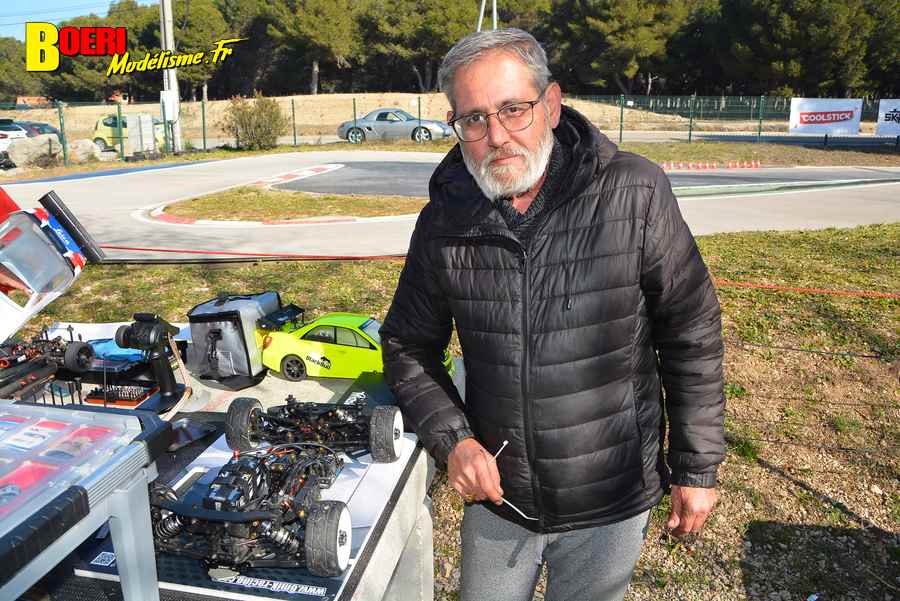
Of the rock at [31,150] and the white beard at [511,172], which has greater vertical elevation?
the white beard at [511,172]

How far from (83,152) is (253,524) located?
1042 inches

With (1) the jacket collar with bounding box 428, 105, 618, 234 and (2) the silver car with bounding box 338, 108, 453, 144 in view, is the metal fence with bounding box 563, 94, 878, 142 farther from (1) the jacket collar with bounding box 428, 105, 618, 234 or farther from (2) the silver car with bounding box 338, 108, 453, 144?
(1) the jacket collar with bounding box 428, 105, 618, 234

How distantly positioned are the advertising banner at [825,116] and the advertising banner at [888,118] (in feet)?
2.31

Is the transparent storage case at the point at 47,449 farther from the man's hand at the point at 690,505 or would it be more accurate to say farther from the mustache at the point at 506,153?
the man's hand at the point at 690,505

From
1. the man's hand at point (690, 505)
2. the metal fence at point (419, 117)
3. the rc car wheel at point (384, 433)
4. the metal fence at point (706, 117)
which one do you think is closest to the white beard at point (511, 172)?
the man's hand at point (690, 505)

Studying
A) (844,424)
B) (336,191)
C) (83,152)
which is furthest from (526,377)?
(83,152)

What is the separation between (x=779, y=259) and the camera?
8852mm

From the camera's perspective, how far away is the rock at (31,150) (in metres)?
23.3

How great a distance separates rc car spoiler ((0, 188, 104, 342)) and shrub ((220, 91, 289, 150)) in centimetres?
2599

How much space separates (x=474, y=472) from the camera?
2.11 m

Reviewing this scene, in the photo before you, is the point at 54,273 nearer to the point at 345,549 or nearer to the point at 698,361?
the point at 345,549

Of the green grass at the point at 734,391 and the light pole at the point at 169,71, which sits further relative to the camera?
the light pole at the point at 169,71

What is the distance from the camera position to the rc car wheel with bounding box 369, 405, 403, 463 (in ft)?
9.38

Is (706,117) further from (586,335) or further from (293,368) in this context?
(586,335)
